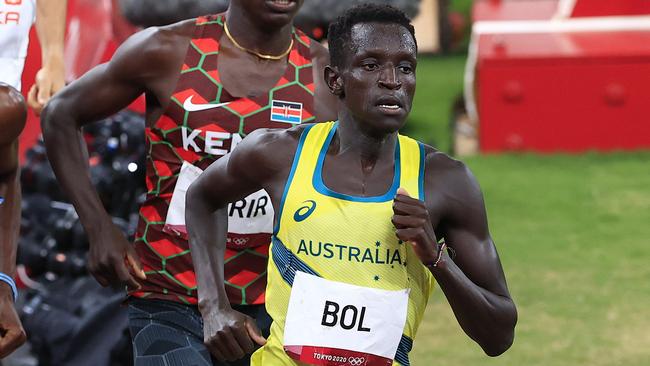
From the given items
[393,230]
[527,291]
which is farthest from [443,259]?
[527,291]

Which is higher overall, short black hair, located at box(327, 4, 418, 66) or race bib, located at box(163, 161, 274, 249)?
short black hair, located at box(327, 4, 418, 66)

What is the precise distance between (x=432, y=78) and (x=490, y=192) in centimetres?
603

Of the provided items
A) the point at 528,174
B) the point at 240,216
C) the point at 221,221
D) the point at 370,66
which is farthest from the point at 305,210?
the point at 528,174

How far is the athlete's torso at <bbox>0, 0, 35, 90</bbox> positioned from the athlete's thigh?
3.68 ft

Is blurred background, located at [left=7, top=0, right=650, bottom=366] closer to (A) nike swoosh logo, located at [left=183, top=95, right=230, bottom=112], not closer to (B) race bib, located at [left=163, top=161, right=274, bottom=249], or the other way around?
(B) race bib, located at [left=163, top=161, right=274, bottom=249]

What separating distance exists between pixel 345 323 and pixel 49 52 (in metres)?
2.36

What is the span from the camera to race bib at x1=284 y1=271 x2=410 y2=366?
413cm

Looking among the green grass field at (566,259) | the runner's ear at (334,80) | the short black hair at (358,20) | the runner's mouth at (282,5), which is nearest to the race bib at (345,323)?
the runner's ear at (334,80)

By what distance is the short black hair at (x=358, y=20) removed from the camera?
4230 mm

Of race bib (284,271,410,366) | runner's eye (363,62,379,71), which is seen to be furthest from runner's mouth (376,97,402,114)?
race bib (284,271,410,366)

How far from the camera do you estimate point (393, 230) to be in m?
4.11

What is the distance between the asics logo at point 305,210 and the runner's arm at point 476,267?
14.7 inches

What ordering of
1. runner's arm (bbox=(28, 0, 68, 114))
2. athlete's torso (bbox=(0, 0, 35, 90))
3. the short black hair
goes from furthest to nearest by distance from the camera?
1. runner's arm (bbox=(28, 0, 68, 114))
2. athlete's torso (bbox=(0, 0, 35, 90))
3. the short black hair

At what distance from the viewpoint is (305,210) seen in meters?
4.17
